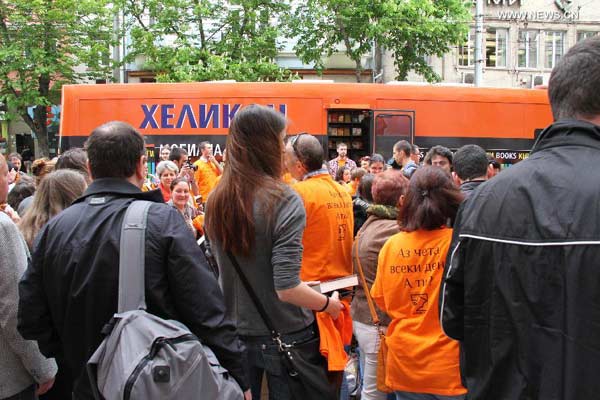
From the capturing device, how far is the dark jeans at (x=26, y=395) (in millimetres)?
3045

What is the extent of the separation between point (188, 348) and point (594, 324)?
1.32m

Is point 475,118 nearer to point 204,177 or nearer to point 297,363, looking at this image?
point 204,177

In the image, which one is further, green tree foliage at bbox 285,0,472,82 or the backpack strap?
green tree foliage at bbox 285,0,472,82

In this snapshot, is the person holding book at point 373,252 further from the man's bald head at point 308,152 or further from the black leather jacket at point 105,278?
the black leather jacket at point 105,278

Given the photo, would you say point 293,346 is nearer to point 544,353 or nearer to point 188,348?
point 188,348

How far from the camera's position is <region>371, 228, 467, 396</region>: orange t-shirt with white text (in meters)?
3.27

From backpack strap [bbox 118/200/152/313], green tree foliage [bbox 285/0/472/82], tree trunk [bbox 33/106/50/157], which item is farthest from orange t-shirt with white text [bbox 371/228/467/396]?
tree trunk [bbox 33/106/50/157]

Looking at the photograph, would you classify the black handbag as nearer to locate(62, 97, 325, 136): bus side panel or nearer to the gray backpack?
the gray backpack

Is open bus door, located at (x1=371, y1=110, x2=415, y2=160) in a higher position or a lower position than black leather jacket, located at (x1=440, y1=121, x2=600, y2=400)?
higher

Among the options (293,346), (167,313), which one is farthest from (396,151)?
(167,313)

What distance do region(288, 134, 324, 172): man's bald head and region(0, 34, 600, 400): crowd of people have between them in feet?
0.03

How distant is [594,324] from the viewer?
5.87 ft

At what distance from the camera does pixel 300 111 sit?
566 inches

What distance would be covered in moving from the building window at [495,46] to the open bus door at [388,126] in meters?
16.4
